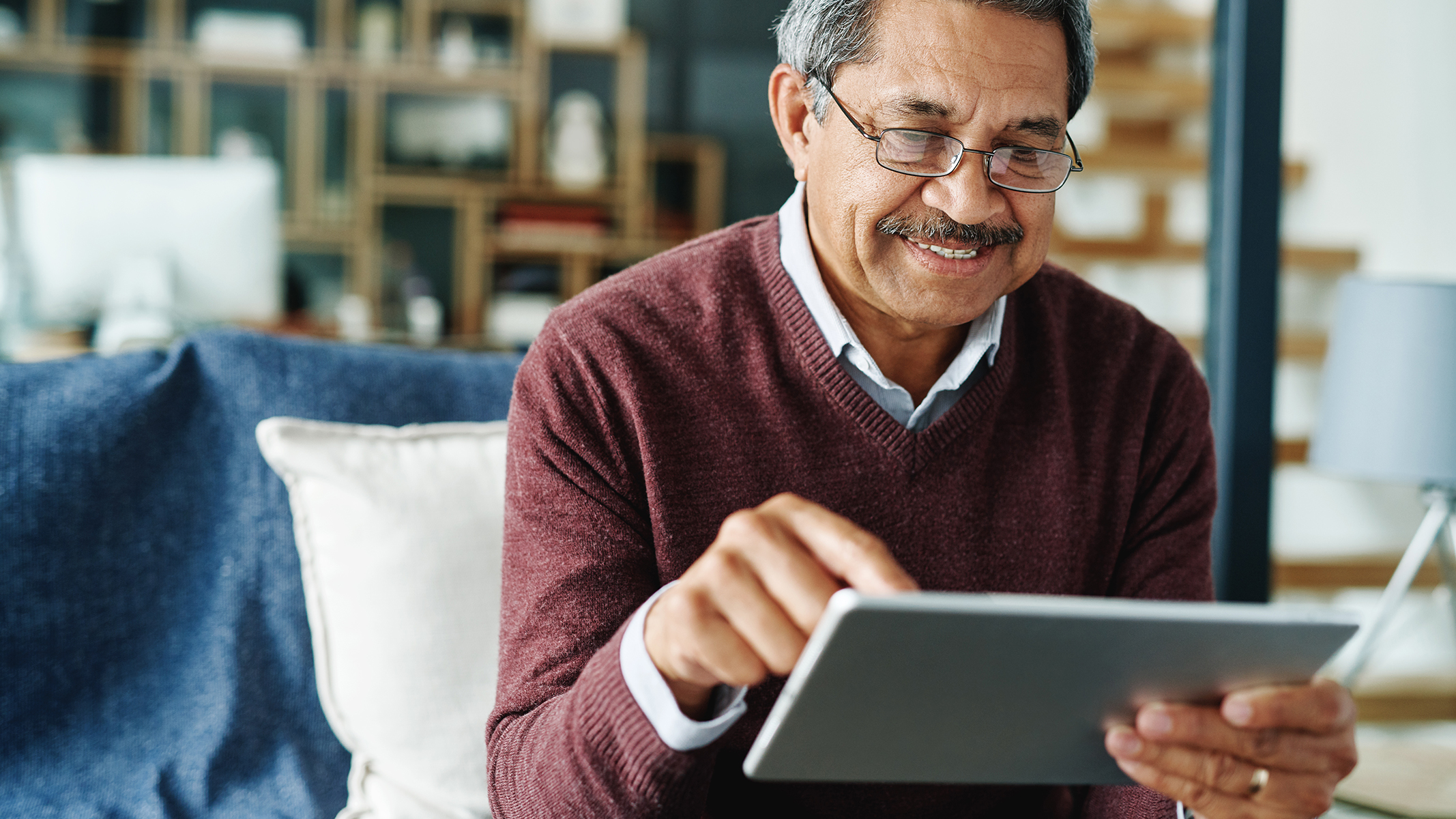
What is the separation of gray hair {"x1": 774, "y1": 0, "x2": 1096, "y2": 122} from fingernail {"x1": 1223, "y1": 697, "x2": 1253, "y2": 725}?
0.57 metres

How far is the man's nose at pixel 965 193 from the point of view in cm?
96

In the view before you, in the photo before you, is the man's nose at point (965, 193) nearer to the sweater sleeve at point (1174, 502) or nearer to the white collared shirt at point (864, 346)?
the white collared shirt at point (864, 346)

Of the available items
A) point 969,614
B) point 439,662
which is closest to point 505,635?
point 439,662

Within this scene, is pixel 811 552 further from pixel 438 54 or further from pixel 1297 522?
pixel 438 54

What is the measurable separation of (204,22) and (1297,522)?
4.25 m

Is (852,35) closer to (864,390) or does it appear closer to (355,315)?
(864,390)

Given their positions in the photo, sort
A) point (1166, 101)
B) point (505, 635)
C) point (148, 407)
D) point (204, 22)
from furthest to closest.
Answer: point (204, 22) → point (1166, 101) → point (148, 407) → point (505, 635)

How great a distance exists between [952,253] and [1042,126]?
0.12m

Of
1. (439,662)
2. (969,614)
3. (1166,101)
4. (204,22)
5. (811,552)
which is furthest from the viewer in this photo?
(204,22)

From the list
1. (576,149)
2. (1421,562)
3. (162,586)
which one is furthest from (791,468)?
(576,149)

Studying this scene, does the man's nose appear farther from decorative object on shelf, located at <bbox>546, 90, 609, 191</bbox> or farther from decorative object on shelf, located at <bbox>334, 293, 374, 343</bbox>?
decorative object on shelf, located at <bbox>546, 90, 609, 191</bbox>

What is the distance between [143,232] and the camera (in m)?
2.50

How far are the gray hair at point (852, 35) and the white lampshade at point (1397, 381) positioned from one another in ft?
2.90

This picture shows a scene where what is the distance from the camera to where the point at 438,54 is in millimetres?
4797
